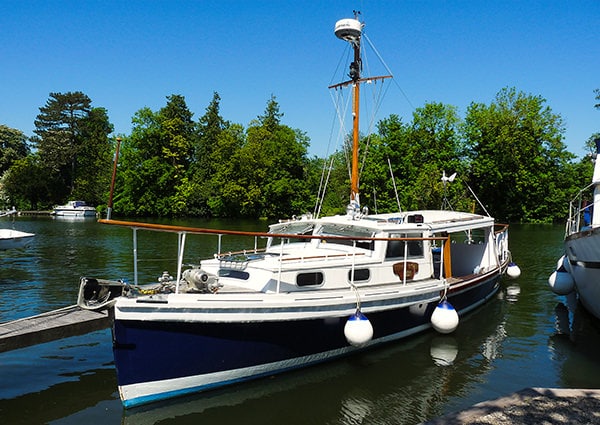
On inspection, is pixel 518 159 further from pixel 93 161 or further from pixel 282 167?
pixel 93 161

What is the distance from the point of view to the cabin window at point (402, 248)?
37.3 ft

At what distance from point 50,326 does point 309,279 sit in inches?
204

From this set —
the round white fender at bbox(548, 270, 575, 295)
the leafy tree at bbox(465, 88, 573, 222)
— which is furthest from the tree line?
the round white fender at bbox(548, 270, 575, 295)

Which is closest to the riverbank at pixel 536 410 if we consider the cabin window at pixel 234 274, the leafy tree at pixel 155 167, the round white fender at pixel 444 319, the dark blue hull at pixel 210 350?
the dark blue hull at pixel 210 350

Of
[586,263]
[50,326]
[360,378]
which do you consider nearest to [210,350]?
[50,326]

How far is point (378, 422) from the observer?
779 centimetres

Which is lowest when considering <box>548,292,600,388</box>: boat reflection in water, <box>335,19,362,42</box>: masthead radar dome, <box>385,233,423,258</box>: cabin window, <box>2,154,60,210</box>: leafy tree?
<box>548,292,600,388</box>: boat reflection in water

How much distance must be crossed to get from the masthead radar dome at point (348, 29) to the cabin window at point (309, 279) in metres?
7.93

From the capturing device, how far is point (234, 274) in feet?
33.4

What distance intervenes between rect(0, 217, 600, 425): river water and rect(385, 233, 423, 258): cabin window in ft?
7.46

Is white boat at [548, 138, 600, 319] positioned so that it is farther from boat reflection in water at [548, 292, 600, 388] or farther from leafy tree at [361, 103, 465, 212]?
leafy tree at [361, 103, 465, 212]

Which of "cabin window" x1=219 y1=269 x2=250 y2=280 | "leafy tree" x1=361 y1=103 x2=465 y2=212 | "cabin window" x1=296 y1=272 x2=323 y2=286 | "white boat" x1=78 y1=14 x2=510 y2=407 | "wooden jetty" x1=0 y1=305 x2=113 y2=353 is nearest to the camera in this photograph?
"white boat" x1=78 y1=14 x2=510 y2=407

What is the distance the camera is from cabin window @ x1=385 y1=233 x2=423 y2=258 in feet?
37.3

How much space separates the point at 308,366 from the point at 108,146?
3444 inches
